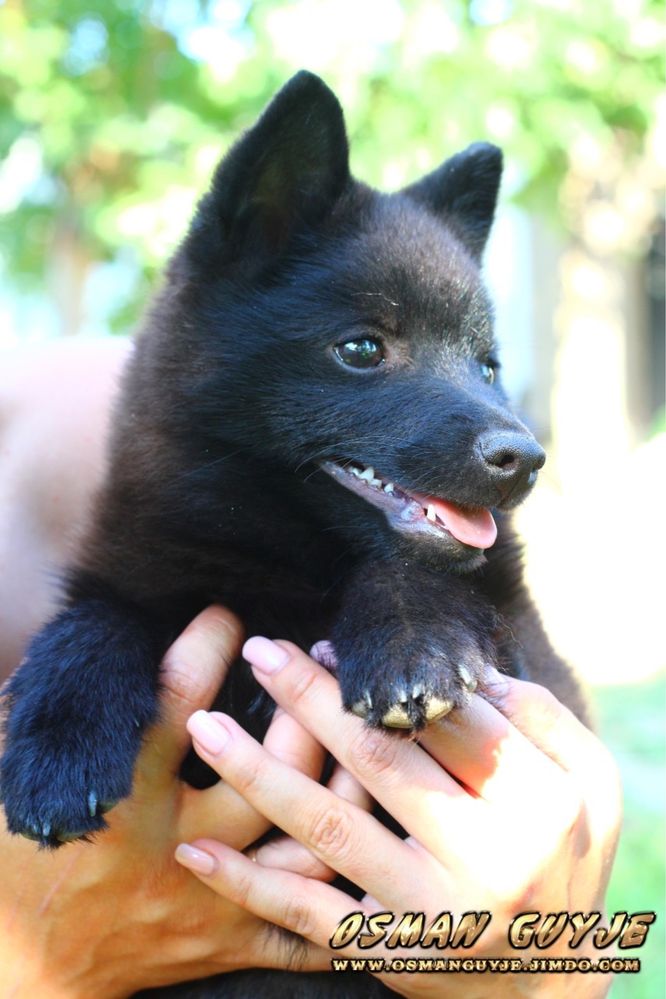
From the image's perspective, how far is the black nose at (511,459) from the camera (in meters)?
1.94

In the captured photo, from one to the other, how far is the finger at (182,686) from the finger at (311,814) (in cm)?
8

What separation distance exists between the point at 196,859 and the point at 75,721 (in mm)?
365

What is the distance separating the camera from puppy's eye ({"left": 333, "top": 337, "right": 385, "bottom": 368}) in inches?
86.9

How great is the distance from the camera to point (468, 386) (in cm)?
221

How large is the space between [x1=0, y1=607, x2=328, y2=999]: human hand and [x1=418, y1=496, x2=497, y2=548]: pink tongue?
0.52 m

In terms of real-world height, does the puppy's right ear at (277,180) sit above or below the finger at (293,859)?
above

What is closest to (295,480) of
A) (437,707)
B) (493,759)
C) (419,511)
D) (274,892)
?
(419,511)

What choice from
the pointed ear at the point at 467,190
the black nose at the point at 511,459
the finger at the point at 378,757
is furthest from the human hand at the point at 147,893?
the pointed ear at the point at 467,190

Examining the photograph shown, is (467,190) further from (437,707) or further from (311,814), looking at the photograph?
(311,814)

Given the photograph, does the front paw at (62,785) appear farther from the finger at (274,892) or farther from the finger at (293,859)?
the finger at (293,859)

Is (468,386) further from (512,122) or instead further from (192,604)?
(512,122)

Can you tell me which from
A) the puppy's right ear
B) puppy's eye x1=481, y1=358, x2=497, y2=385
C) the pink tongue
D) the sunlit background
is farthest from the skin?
the sunlit background

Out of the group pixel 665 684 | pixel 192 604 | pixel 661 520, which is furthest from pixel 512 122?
pixel 192 604

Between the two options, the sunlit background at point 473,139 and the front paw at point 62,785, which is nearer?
the front paw at point 62,785
